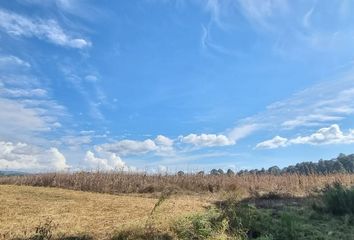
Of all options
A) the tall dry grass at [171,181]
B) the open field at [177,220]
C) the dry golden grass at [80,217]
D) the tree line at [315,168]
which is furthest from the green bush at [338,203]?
the tree line at [315,168]

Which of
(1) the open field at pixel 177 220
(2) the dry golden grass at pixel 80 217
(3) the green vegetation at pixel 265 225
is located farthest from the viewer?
(3) the green vegetation at pixel 265 225

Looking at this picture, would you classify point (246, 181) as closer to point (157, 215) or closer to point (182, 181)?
point (182, 181)

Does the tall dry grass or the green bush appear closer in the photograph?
the green bush

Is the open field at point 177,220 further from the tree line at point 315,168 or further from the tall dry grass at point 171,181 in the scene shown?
the tree line at point 315,168

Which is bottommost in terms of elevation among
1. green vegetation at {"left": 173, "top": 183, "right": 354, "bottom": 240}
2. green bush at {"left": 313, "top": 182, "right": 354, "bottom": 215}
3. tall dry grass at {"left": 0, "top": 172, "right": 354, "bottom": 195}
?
green vegetation at {"left": 173, "top": 183, "right": 354, "bottom": 240}

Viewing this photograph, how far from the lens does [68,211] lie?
29.5ft

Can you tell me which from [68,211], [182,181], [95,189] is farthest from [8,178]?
[68,211]

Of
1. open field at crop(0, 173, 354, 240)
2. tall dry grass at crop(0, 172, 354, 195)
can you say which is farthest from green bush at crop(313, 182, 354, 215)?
tall dry grass at crop(0, 172, 354, 195)

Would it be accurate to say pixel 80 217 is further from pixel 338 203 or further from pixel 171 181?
pixel 171 181

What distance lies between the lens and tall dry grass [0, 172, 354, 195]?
69.8 feet

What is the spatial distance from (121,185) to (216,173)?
605 centimetres

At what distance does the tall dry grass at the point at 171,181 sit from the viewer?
21266 mm

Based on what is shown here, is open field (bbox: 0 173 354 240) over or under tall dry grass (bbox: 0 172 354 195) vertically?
under

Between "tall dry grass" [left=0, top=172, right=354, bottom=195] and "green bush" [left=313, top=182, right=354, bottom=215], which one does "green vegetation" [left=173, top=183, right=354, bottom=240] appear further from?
"tall dry grass" [left=0, top=172, right=354, bottom=195]
